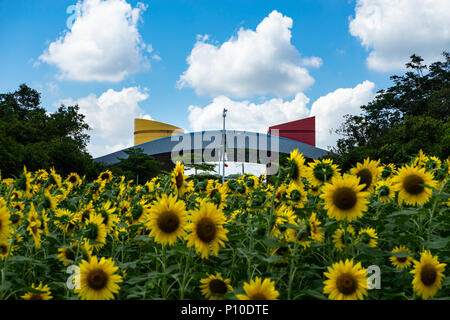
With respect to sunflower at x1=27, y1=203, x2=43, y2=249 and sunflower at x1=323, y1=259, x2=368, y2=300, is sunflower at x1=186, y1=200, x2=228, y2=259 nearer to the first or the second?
sunflower at x1=323, y1=259, x2=368, y2=300

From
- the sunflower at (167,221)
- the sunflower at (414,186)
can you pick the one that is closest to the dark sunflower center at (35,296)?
the sunflower at (167,221)

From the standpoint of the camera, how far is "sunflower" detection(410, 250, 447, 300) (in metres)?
1.90

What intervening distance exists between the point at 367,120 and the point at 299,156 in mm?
47201

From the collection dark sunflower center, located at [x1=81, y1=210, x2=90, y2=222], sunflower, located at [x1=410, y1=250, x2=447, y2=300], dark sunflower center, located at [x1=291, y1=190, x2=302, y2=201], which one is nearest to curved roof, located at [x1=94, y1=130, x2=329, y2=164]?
dark sunflower center, located at [x1=81, y1=210, x2=90, y2=222]

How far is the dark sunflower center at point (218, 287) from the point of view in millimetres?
1944

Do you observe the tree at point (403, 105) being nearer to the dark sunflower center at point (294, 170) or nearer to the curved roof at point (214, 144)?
the curved roof at point (214, 144)

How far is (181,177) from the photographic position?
2924mm

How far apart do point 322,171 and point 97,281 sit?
172cm

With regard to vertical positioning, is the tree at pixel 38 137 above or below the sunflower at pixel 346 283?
above

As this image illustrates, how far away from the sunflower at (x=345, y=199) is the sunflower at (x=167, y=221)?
0.95 metres

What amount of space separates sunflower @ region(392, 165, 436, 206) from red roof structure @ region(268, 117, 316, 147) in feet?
185

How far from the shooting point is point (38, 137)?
33438 mm
